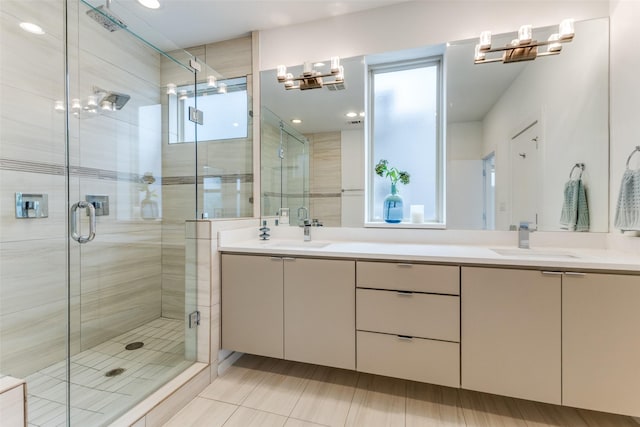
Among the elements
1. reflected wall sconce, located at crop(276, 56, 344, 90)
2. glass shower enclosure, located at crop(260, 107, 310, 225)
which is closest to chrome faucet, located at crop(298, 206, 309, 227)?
glass shower enclosure, located at crop(260, 107, 310, 225)

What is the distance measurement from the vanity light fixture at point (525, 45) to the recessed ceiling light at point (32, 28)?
2.80 m

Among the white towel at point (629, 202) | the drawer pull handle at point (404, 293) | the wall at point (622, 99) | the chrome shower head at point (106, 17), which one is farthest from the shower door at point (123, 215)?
the wall at point (622, 99)

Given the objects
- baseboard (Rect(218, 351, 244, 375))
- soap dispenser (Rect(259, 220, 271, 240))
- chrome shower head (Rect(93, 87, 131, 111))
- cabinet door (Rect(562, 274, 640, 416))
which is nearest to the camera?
cabinet door (Rect(562, 274, 640, 416))

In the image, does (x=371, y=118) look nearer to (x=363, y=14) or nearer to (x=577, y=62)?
(x=363, y=14)

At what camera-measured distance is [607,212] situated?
5.60ft

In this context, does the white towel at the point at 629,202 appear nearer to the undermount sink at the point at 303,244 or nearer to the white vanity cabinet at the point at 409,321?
the white vanity cabinet at the point at 409,321

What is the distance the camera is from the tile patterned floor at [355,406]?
1431mm

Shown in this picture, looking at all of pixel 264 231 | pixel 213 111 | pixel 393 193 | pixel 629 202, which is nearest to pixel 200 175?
pixel 213 111

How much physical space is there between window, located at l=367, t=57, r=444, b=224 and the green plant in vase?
0.03m

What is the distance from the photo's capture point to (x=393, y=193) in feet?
7.07

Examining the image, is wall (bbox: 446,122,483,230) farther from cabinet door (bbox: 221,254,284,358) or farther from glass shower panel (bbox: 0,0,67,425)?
glass shower panel (bbox: 0,0,67,425)

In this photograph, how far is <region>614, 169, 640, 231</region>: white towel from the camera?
1.42m

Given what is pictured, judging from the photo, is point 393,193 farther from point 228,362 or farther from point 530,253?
point 228,362

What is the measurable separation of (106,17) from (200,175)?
114 cm
